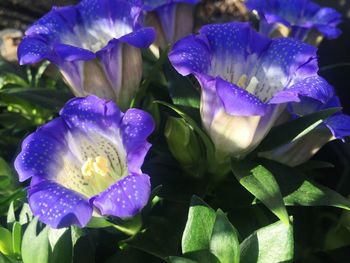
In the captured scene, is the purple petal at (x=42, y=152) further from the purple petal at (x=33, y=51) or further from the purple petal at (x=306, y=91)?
the purple petal at (x=306, y=91)

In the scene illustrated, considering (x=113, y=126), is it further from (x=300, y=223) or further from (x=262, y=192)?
(x=300, y=223)

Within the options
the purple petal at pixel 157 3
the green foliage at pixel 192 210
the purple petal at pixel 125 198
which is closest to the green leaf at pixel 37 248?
the green foliage at pixel 192 210

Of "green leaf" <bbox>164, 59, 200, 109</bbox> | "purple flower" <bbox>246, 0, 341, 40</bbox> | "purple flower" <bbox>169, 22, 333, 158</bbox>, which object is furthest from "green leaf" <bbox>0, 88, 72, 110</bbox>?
"purple flower" <bbox>246, 0, 341, 40</bbox>

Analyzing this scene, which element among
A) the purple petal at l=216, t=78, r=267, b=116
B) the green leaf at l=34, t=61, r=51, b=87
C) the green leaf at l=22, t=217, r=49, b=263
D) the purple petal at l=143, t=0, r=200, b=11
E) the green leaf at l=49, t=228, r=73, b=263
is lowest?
the green leaf at l=34, t=61, r=51, b=87

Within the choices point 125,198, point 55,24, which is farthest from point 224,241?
point 55,24

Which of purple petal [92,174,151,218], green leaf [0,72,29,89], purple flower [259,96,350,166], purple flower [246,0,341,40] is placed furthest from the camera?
green leaf [0,72,29,89]

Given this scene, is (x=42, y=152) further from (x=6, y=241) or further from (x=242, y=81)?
(x=242, y=81)

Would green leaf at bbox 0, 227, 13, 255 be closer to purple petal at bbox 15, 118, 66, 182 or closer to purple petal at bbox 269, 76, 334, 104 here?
purple petal at bbox 15, 118, 66, 182
